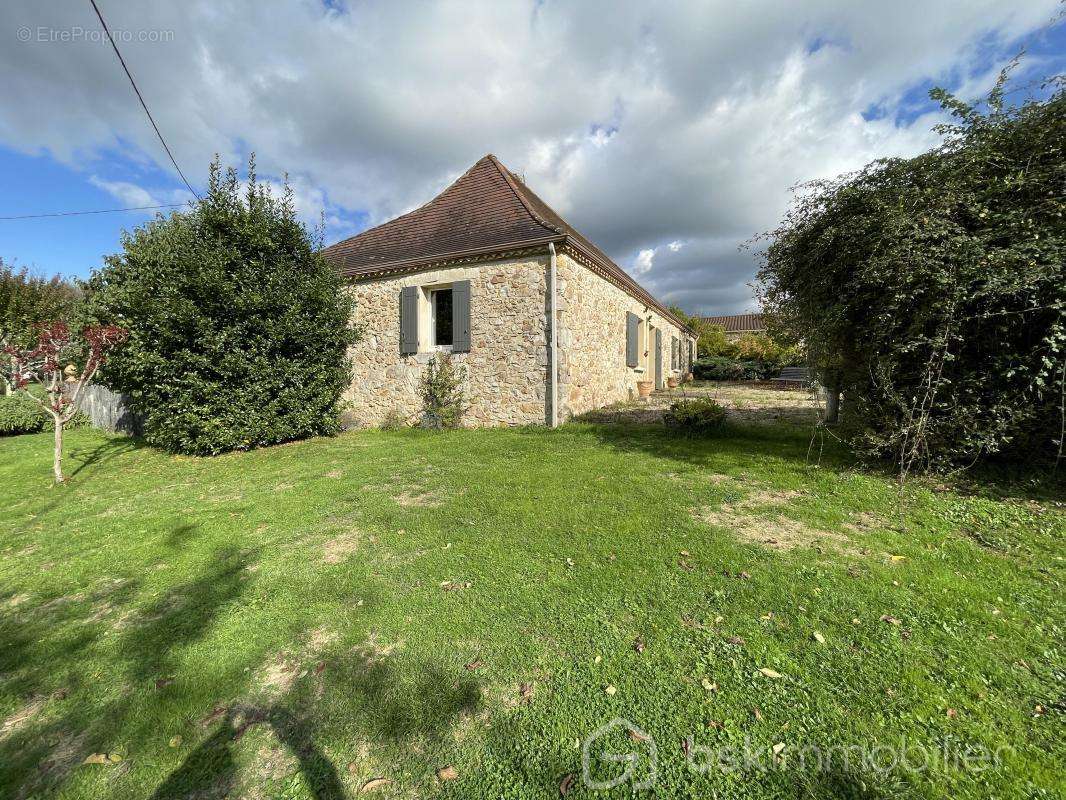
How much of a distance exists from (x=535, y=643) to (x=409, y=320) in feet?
26.9

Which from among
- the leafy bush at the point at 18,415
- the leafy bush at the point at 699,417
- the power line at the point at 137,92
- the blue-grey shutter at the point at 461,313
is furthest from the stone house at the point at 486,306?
the leafy bush at the point at 18,415

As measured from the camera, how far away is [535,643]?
2152 mm

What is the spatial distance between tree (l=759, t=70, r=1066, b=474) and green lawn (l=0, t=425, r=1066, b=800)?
733 mm

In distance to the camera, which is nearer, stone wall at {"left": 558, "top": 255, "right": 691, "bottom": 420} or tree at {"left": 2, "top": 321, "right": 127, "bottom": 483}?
tree at {"left": 2, "top": 321, "right": 127, "bottom": 483}

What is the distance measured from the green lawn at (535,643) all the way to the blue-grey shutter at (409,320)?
17.9 feet

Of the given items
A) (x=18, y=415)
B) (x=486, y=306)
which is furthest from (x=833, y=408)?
(x=18, y=415)

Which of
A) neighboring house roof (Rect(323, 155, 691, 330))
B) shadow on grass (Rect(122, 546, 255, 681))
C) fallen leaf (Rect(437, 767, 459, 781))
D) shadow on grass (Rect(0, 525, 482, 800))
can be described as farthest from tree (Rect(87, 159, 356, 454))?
fallen leaf (Rect(437, 767, 459, 781))

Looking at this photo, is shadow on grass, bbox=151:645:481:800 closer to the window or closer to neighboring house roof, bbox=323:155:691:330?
neighboring house roof, bbox=323:155:691:330

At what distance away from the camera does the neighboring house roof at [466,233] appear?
843cm

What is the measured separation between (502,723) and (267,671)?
1214mm

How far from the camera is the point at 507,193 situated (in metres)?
9.71

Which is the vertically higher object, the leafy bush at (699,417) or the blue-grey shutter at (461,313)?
the blue-grey shutter at (461,313)

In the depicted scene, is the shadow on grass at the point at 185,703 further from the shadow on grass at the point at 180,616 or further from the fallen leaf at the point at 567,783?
the fallen leaf at the point at 567,783

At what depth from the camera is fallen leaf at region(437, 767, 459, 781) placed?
4.90 feet
